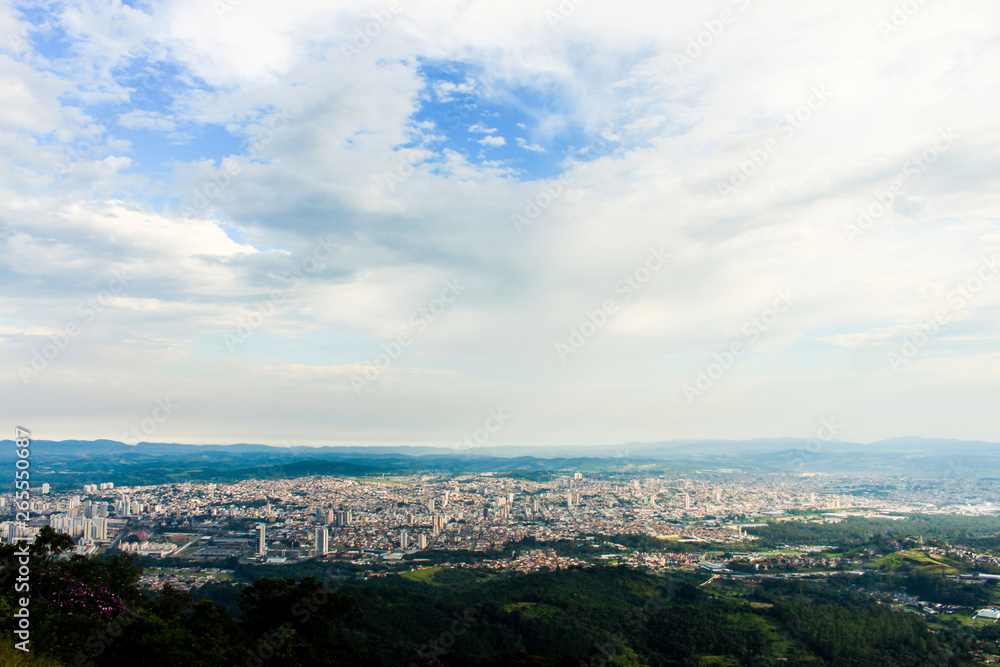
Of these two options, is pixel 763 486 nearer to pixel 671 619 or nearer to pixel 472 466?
pixel 472 466

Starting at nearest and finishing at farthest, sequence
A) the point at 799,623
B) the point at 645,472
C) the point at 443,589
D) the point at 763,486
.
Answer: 1. the point at 799,623
2. the point at 443,589
3. the point at 763,486
4. the point at 645,472

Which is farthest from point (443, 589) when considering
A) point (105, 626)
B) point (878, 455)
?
point (878, 455)

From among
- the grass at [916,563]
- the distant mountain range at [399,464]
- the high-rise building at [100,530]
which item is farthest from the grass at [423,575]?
the distant mountain range at [399,464]

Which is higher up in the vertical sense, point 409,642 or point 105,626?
point 105,626

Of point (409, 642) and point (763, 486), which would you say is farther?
point (763, 486)

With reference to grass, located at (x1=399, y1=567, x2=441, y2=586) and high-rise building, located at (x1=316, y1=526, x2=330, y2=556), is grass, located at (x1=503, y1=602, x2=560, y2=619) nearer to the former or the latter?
grass, located at (x1=399, y1=567, x2=441, y2=586)

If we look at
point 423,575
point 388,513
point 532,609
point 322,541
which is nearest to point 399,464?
point 388,513

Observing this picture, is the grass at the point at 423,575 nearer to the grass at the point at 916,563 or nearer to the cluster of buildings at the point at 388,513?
the cluster of buildings at the point at 388,513

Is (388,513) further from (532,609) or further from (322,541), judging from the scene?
(532,609)
